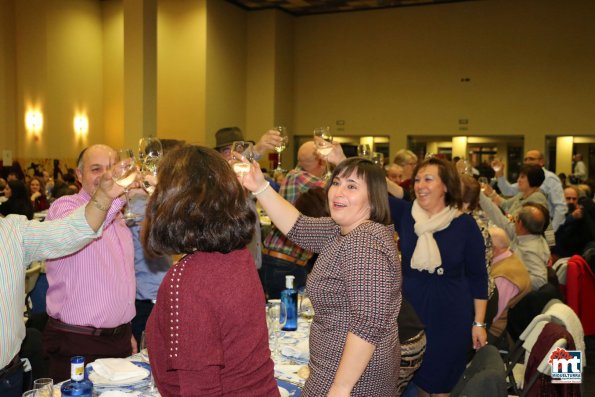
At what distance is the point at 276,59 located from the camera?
15.0 meters

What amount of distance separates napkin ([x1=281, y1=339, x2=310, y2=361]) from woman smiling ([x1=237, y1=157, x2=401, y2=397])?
19.9 inches

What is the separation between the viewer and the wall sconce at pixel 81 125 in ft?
46.7

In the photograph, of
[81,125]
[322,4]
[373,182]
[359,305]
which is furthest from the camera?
[322,4]

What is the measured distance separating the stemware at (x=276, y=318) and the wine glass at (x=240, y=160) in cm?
81

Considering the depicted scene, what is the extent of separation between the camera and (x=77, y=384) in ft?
6.78

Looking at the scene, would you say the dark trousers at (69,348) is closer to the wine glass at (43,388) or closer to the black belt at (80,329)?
the black belt at (80,329)

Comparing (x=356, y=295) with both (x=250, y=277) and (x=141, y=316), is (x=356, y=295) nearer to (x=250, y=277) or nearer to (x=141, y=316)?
(x=250, y=277)

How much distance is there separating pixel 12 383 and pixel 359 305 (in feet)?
4.39

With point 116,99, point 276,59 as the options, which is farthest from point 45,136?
point 276,59

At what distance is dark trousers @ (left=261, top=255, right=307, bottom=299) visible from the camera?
15.5 feet

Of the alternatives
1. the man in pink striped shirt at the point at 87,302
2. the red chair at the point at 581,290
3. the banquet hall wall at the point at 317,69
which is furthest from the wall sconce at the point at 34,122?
the red chair at the point at 581,290

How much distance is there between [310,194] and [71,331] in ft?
6.36

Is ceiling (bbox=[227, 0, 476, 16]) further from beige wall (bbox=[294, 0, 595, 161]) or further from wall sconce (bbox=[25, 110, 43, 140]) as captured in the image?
wall sconce (bbox=[25, 110, 43, 140])

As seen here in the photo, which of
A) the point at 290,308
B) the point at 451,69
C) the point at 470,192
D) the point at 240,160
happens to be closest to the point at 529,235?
the point at 470,192
